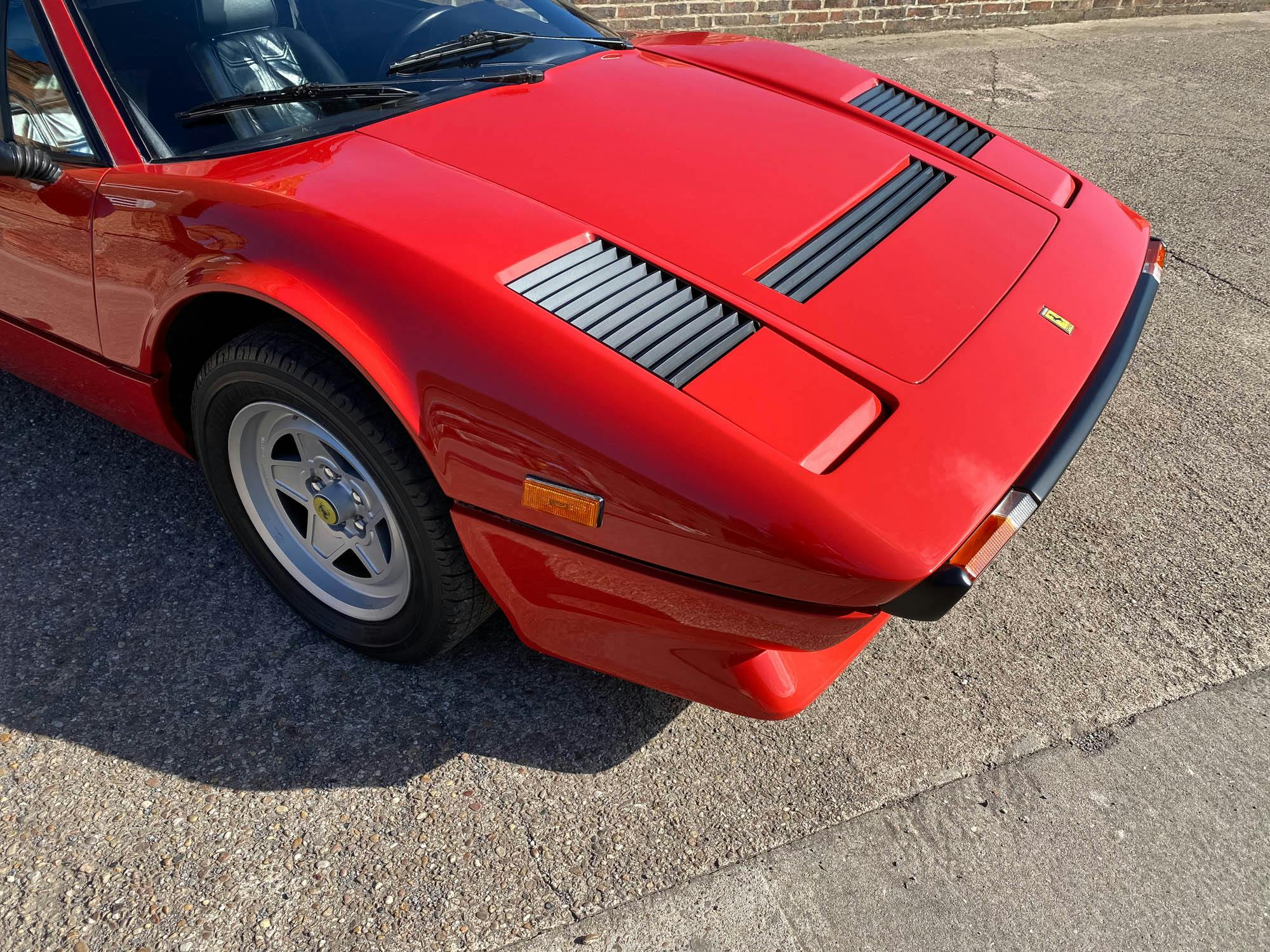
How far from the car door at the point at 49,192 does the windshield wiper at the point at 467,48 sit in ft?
2.45

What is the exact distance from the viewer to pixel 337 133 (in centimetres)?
225

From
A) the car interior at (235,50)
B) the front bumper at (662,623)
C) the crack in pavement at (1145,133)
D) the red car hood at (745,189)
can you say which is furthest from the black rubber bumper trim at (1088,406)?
the crack in pavement at (1145,133)

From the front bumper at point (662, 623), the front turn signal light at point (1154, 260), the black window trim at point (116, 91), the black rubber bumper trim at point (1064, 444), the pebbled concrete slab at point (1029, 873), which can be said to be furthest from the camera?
the front turn signal light at point (1154, 260)

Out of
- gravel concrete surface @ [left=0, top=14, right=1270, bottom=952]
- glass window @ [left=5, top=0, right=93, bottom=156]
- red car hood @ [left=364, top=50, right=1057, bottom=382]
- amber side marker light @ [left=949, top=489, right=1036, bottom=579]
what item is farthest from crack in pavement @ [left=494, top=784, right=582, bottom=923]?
glass window @ [left=5, top=0, right=93, bottom=156]

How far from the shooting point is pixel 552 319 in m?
1.78

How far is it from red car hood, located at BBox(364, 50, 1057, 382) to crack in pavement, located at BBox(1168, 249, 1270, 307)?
6.96 feet

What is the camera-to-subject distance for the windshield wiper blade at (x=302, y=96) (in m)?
2.26

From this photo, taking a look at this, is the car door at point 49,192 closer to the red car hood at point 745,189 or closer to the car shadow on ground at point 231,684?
the car shadow on ground at point 231,684

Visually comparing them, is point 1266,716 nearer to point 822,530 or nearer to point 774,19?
point 822,530

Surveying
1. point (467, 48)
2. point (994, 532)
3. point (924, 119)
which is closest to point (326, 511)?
point (467, 48)

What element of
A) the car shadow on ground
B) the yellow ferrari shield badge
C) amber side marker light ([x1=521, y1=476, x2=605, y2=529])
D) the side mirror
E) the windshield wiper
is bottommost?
the car shadow on ground

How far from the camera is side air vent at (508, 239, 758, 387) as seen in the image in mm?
1772

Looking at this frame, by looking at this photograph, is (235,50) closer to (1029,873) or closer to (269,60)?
(269,60)

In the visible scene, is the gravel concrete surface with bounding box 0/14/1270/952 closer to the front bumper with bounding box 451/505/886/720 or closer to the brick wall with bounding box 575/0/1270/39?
the front bumper with bounding box 451/505/886/720
